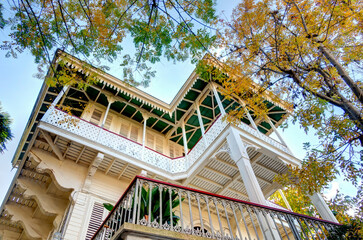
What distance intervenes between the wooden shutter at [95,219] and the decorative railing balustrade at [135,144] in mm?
2468

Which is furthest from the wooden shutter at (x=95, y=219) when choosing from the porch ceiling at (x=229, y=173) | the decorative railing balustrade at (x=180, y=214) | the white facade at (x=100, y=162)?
the porch ceiling at (x=229, y=173)

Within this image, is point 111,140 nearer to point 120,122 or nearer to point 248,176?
point 120,122

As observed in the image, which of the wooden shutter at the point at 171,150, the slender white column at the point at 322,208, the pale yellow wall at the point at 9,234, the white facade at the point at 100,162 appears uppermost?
the wooden shutter at the point at 171,150

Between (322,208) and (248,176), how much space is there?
388 centimetres

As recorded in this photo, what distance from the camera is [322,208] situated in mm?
9078

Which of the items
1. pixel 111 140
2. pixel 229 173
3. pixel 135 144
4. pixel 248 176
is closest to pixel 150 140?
pixel 135 144

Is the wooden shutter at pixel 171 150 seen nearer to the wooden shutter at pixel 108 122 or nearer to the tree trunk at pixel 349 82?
the wooden shutter at pixel 108 122

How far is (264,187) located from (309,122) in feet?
23.9

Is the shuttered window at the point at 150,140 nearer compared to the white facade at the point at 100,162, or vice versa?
the white facade at the point at 100,162

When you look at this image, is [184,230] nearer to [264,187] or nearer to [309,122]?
[309,122]

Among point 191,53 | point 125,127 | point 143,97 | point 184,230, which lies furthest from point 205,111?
point 184,230

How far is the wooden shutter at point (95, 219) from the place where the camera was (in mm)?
8573

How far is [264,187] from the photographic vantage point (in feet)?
42.2

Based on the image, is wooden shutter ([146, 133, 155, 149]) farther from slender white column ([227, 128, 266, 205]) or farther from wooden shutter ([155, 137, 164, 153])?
slender white column ([227, 128, 266, 205])
